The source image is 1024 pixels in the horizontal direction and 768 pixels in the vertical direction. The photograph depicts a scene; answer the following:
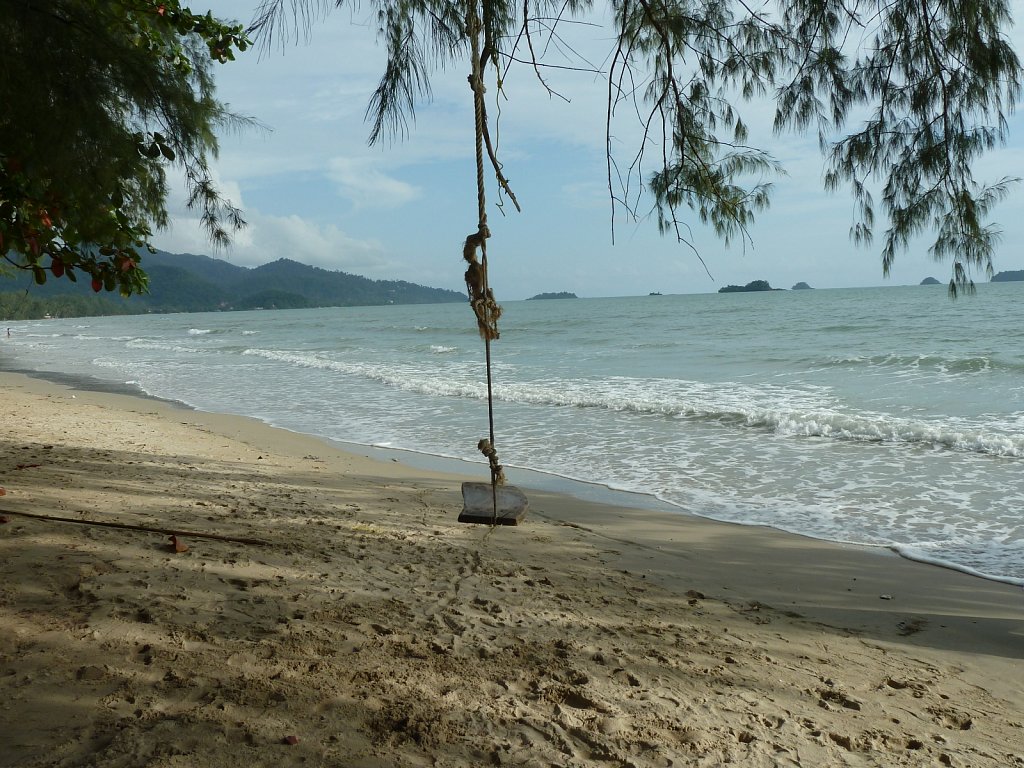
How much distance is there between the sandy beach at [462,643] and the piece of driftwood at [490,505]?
18.3 inches

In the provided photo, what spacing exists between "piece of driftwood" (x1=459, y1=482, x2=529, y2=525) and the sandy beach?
0.47 m

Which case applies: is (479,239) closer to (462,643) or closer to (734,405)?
(462,643)

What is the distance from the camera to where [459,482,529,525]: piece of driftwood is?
278 cm

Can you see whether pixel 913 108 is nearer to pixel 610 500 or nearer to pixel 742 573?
pixel 742 573

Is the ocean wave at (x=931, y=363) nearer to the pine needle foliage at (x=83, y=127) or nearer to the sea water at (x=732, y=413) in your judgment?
the sea water at (x=732, y=413)

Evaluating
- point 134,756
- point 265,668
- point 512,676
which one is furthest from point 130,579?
point 512,676

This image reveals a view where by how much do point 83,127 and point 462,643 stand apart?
7.65ft

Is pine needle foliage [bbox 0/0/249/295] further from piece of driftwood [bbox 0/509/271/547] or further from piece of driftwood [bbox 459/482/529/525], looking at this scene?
piece of driftwood [bbox 459/482/529/525]

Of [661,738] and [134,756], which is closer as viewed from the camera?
[134,756]

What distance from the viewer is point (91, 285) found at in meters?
3.28

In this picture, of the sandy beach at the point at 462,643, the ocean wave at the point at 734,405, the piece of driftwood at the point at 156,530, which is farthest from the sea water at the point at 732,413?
the piece of driftwood at the point at 156,530

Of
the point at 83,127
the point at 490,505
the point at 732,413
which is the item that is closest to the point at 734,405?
the point at 732,413

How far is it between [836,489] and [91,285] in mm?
5545

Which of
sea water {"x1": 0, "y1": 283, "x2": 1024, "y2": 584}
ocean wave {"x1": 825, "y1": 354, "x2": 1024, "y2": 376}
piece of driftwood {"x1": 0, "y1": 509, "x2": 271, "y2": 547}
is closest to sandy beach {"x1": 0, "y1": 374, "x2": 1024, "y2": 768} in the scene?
piece of driftwood {"x1": 0, "y1": 509, "x2": 271, "y2": 547}
